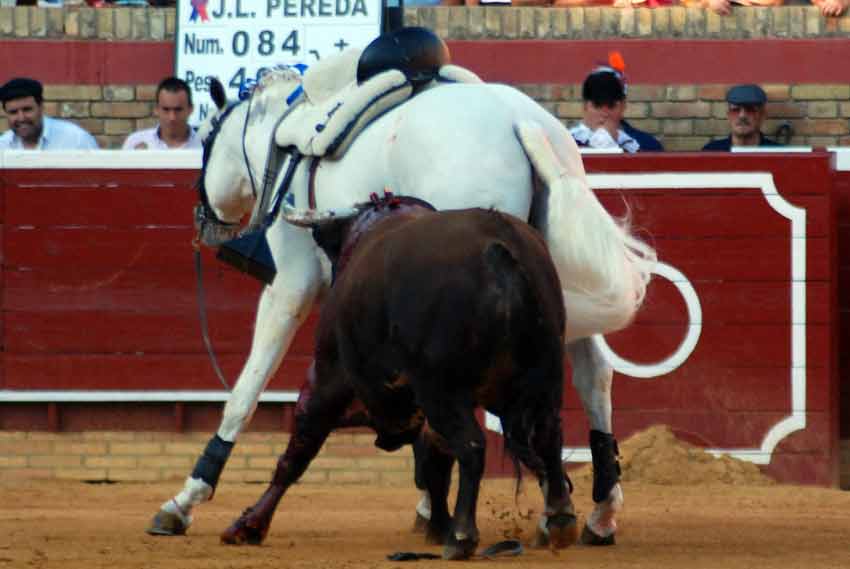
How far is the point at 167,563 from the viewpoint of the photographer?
285 inches

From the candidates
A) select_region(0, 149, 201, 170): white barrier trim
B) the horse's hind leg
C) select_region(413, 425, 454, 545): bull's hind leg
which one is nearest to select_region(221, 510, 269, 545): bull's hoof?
the horse's hind leg

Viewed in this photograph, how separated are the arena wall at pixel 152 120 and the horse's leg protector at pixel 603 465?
288 cm

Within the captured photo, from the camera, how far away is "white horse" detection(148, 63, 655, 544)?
7770mm

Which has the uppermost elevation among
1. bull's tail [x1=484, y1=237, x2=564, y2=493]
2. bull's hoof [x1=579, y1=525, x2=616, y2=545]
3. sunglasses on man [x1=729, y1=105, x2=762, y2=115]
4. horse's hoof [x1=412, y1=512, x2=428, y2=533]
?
sunglasses on man [x1=729, y1=105, x2=762, y2=115]

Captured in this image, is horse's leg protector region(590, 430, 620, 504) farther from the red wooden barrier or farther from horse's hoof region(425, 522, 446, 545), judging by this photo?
the red wooden barrier

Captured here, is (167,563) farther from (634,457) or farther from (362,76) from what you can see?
(634,457)

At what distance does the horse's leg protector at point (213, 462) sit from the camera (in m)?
8.44

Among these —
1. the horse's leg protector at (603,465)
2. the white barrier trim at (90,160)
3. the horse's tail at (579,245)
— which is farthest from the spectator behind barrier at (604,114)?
the horse's tail at (579,245)

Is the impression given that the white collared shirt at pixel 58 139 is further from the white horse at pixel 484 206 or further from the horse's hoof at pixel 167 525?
the horse's hoof at pixel 167 525

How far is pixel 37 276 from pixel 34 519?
2.51 m

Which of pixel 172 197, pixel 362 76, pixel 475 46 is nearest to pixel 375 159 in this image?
pixel 362 76

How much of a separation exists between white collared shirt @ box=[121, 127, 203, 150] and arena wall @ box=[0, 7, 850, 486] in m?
0.83

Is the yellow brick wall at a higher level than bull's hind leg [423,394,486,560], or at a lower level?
lower

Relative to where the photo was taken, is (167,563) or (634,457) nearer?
(167,563)
